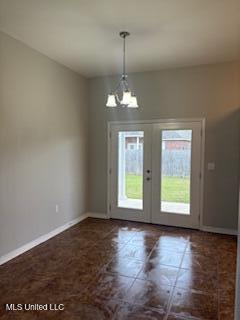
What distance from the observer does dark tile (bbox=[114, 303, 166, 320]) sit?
2201 millimetres

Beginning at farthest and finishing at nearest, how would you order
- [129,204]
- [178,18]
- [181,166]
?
[129,204], [181,166], [178,18]

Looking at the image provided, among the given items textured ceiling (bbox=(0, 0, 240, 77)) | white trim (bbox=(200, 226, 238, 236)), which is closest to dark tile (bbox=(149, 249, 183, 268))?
white trim (bbox=(200, 226, 238, 236))

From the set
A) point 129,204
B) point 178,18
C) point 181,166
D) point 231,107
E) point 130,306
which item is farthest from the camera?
point 129,204

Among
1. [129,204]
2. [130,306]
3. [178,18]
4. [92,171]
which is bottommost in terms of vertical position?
[130,306]

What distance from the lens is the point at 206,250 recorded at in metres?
3.68

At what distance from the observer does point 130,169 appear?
5.07 meters

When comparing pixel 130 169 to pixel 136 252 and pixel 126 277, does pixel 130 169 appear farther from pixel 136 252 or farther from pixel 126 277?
pixel 126 277

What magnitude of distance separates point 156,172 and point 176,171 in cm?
39

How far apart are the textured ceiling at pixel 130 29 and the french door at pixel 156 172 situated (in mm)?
1323

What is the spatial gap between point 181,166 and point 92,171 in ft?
6.39

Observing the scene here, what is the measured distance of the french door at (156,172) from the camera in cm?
462

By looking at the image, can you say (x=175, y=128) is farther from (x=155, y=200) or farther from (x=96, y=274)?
(x=96, y=274)

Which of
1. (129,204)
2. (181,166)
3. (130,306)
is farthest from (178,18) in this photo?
(129,204)

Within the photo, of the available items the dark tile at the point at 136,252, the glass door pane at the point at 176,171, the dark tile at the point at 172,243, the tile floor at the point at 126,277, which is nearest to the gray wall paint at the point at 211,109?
the glass door pane at the point at 176,171
